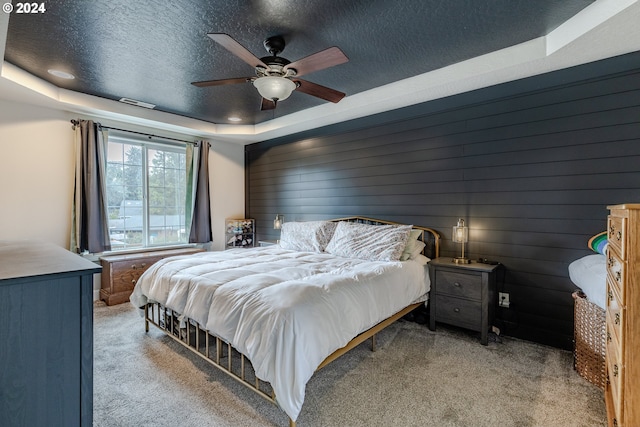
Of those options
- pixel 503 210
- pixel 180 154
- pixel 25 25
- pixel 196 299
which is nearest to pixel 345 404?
pixel 196 299

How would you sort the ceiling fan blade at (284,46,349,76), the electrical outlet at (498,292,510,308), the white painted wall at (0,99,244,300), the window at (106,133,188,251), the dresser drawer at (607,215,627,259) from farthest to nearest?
the window at (106,133,188,251) → the white painted wall at (0,99,244,300) → the electrical outlet at (498,292,510,308) → the ceiling fan blade at (284,46,349,76) → the dresser drawer at (607,215,627,259)

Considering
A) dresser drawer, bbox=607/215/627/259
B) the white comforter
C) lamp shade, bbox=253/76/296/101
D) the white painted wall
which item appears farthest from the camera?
the white painted wall

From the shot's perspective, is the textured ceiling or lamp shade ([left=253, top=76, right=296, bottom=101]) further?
lamp shade ([left=253, top=76, right=296, bottom=101])

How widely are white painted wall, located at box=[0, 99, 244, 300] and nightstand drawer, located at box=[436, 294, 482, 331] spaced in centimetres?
455

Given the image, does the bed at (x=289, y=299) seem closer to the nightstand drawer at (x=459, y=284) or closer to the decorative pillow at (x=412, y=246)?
the decorative pillow at (x=412, y=246)

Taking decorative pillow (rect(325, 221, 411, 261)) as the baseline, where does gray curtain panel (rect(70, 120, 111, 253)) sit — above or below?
above

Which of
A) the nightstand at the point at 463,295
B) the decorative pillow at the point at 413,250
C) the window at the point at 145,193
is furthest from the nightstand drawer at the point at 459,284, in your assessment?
the window at the point at 145,193

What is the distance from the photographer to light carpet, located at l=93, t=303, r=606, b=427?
68.7 inches

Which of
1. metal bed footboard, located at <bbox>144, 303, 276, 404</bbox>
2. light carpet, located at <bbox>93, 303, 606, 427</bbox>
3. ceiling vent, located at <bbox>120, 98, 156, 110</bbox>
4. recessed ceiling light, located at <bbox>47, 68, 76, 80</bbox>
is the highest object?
recessed ceiling light, located at <bbox>47, 68, 76, 80</bbox>

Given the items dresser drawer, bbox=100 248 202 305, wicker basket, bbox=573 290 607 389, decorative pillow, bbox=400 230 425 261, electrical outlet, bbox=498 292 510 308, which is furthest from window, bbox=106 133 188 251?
wicker basket, bbox=573 290 607 389

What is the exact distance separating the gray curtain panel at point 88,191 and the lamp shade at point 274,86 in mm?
2899

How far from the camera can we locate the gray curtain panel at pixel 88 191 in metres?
3.78

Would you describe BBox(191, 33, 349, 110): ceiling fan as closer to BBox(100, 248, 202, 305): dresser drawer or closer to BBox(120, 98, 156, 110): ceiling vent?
BBox(120, 98, 156, 110): ceiling vent

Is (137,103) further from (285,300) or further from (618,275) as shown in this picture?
(618,275)
